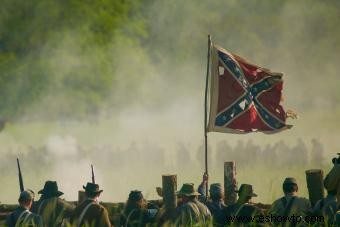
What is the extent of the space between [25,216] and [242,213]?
8.69 ft

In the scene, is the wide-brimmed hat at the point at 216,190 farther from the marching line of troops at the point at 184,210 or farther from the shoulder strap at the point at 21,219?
the shoulder strap at the point at 21,219

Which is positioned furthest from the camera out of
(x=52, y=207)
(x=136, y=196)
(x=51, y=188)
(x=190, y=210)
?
(x=51, y=188)

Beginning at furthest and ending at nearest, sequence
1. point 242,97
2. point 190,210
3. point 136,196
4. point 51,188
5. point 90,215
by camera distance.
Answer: point 242,97, point 51,188, point 136,196, point 190,210, point 90,215

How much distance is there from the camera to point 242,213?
16719 millimetres

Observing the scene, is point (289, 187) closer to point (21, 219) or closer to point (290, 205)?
point (290, 205)

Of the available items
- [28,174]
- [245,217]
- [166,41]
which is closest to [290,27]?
[166,41]

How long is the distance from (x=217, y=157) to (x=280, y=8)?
13780mm

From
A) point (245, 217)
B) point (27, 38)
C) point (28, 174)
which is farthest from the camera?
point (27, 38)

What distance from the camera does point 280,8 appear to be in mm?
58312

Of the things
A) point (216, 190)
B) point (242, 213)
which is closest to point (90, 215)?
point (242, 213)

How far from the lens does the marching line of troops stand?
655 inches

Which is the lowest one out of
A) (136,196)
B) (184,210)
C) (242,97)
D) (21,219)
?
(21,219)

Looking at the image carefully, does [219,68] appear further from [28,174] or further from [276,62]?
[276,62]

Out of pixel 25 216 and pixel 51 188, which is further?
pixel 51 188
